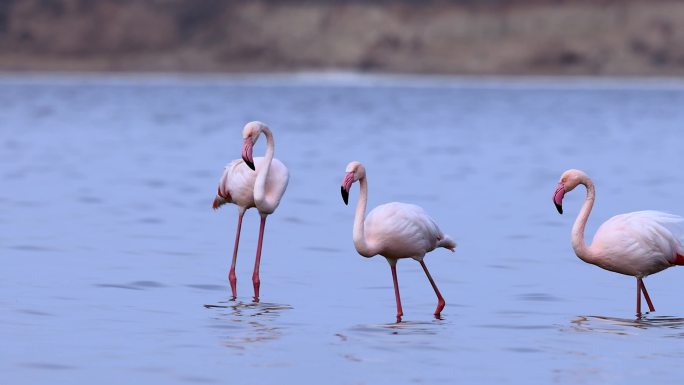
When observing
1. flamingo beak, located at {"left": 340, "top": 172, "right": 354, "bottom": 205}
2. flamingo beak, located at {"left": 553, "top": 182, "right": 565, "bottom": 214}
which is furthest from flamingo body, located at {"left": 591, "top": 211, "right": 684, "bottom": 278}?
flamingo beak, located at {"left": 340, "top": 172, "right": 354, "bottom": 205}

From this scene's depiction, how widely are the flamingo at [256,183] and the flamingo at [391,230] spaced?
1017 mm

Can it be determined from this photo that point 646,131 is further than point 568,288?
Yes

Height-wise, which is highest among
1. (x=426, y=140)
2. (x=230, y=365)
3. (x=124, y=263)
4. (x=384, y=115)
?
(x=384, y=115)

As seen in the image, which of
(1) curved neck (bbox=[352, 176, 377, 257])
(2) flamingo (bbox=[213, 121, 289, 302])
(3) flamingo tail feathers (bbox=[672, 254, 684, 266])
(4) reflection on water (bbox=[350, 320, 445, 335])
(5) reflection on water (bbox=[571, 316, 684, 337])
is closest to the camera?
(4) reflection on water (bbox=[350, 320, 445, 335])

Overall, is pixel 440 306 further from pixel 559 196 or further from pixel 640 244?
pixel 640 244

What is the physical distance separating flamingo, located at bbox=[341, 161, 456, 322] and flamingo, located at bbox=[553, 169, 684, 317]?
0.94 meters

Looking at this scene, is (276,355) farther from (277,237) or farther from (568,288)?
(277,237)

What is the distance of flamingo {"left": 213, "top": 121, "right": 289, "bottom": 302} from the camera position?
11.1 meters

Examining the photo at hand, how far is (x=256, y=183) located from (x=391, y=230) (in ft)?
4.89

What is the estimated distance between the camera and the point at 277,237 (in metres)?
14.6

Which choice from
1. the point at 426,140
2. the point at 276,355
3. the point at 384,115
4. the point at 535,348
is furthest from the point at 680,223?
the point at 384,115

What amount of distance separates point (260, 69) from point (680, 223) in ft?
413

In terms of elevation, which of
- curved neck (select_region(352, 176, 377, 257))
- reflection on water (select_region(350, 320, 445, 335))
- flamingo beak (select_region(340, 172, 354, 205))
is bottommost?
reflection on water (select_region(350, 320, 445, 335))

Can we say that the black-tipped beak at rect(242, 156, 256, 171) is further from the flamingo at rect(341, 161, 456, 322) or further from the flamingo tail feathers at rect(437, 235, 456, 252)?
the flamingo tail feathers at rect(437, 235, 456, 252)
